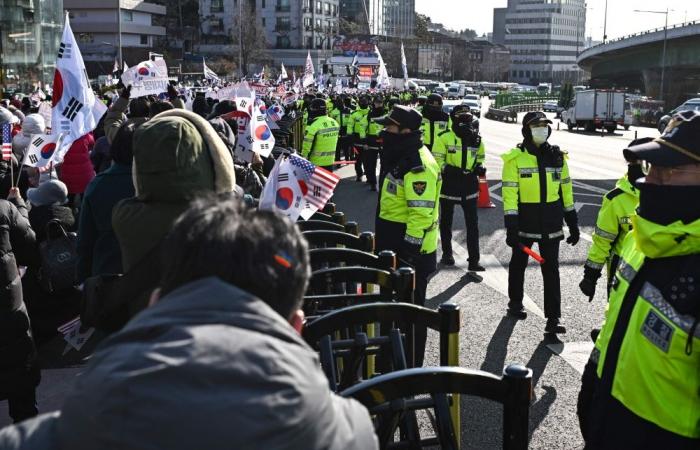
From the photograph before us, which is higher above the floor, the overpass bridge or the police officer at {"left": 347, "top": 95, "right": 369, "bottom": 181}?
the overpass bridge

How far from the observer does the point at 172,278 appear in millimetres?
1585

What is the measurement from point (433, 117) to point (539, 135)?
14.9ft

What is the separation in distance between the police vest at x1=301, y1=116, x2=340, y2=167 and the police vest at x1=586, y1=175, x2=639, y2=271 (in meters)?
8.34

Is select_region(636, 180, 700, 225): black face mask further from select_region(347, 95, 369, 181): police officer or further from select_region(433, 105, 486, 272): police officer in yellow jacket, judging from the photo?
select_region(347, 95, 369, 181): police officer

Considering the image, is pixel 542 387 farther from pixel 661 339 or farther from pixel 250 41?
pixel 250 41

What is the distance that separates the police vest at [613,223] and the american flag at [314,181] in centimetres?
197

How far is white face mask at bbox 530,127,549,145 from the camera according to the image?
7199mm

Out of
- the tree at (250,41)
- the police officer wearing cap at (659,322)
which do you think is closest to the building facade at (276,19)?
the tree at (250,41)

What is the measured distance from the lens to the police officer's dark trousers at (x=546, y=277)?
704cm

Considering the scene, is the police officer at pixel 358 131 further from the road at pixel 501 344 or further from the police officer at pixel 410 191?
the police officer at pixel 410 191

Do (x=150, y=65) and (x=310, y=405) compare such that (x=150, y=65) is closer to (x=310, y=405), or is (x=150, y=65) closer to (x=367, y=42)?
(x=310, y=405)

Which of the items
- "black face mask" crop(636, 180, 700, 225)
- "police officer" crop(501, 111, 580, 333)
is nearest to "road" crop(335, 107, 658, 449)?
"police officer" crop(501, 111, 580, 333)

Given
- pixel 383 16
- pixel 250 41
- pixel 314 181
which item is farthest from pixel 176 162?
pixel 383 16

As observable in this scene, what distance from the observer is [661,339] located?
2.85 metres
